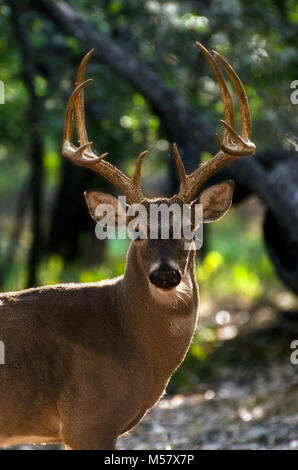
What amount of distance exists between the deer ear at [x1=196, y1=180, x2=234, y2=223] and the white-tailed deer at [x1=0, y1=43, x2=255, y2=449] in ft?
0.20

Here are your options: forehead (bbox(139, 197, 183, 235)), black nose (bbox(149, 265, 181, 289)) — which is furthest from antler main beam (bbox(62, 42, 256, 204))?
black nose (bbox(149, 265, 181, 289))

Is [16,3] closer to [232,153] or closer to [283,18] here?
[283,18]

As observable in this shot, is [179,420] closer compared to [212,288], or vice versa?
[179,420]

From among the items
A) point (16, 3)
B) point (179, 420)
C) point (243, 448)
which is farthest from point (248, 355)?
point (16, 3)

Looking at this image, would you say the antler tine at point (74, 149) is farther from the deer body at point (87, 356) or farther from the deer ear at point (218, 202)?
the deer ear at point (218, 202)

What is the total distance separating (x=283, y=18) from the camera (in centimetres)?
955

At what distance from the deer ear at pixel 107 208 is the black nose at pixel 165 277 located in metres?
0.73

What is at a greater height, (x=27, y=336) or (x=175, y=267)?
(x=175, y=267)

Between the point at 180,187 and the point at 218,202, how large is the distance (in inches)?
14.1

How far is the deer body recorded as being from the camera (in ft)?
16.0

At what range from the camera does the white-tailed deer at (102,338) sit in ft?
16.0
